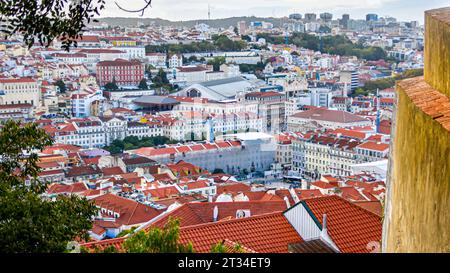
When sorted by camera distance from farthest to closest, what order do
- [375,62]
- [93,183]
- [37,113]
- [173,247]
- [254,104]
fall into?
[375,62] < [254,104] < [37,113] < [93,183] < [173,247]

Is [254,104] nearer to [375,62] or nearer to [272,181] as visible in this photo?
[272,181]

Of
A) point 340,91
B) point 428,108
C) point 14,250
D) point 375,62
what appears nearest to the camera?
point 428,108

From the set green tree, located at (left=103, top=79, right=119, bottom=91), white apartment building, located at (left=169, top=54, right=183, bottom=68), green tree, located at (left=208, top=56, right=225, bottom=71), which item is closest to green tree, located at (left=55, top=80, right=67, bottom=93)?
green tree, located at (left=103, top=79, right=119, bottom=91)

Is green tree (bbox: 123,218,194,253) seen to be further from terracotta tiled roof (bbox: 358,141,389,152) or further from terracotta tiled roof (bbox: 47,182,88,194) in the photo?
terracotta tiled roof (bbox: 358,141,389,152)

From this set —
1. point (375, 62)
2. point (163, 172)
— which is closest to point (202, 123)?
point (163, 172)

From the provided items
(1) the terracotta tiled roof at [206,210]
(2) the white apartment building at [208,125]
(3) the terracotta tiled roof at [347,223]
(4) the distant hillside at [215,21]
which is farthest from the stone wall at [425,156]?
(4) the distant hillside at [215,21]

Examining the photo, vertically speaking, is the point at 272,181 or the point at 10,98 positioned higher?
the point at 10,98
